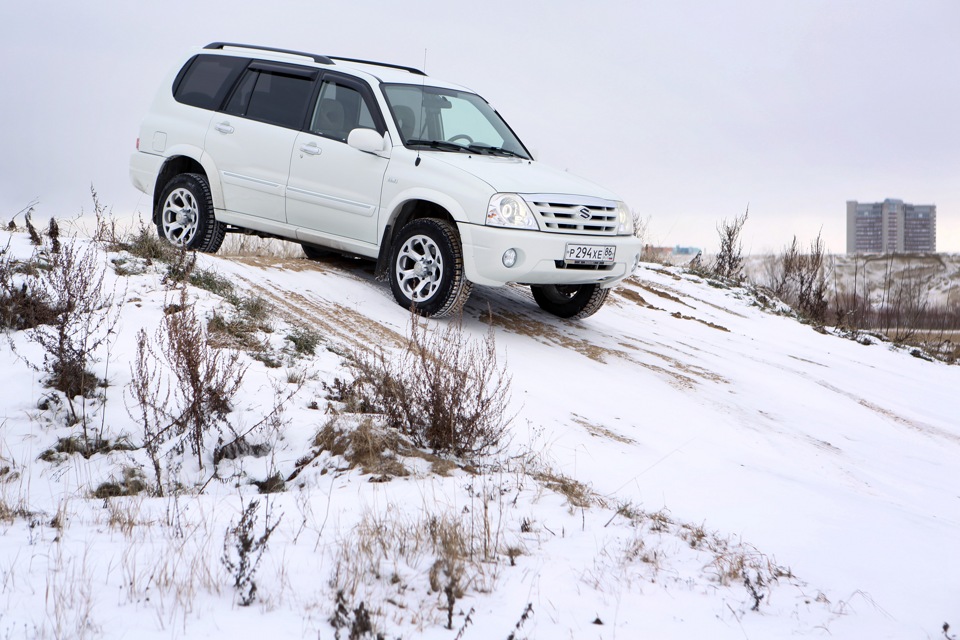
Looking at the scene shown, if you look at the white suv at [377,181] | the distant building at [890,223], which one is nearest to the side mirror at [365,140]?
the white suv at [377,181]

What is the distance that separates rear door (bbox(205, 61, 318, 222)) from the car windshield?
1.05 meters

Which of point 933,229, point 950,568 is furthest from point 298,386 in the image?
point 933,229

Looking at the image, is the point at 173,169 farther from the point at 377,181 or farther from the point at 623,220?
the point at 623,220

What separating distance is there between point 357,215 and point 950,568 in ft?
19.3

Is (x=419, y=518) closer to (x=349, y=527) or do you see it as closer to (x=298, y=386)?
(x=349, y=527)

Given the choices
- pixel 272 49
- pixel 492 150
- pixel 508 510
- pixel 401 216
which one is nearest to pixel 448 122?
pixel 492 150

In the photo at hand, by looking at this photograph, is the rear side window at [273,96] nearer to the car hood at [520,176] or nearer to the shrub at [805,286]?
the car hood at [520,176]

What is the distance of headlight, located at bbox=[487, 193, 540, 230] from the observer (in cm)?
789

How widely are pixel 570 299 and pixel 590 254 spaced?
5.79 ft

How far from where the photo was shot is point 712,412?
771 cm

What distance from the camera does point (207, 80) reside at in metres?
10.1

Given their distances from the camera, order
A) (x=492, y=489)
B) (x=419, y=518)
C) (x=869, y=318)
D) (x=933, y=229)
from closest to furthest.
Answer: (x=419, y=518), (x=492, y=489), (x=869, y=318), (x=933, y=229)

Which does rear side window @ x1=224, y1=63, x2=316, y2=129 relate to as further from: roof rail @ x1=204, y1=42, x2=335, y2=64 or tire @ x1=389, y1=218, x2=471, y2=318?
tire @ x1=389, y1=218, x2=471, y2=318

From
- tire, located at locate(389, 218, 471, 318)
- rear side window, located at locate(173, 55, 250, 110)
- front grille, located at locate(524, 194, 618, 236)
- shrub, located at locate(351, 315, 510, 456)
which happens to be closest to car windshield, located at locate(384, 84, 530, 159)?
tire, located at locate(389, 218, 471, 318)
